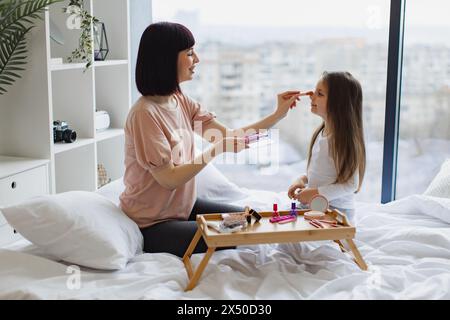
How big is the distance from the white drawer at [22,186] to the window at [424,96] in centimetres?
164

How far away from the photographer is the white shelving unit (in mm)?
2500

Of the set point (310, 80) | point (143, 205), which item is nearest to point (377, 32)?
point (310, 80)

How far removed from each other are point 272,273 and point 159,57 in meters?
0.78

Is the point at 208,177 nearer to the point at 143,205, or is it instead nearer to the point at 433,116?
the point at 143,205

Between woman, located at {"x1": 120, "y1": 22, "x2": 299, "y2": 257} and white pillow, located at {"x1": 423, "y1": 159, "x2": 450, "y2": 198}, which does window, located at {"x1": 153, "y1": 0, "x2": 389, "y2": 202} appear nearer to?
white pillow, located at {"x1": 423, "y1": 159, "x2": 450, "y2": 198}

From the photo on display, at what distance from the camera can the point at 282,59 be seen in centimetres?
329

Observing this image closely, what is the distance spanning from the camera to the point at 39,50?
2.46 meters

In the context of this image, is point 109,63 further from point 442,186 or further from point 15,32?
point 442,186

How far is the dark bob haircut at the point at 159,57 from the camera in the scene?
2193 millimetres

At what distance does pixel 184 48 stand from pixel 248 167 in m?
1.27

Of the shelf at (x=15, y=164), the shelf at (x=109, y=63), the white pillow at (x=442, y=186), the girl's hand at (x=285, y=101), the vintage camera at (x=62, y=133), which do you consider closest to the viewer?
the shelf at (x=15, y=164)

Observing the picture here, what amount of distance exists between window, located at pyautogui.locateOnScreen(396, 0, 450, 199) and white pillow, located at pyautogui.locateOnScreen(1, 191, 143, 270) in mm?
1640

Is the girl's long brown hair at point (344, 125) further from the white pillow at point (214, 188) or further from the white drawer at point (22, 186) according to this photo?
the white drawer at point (22, 186)

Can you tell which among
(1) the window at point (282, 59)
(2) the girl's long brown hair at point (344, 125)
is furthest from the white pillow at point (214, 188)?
(1) the window at point (282, 59)
